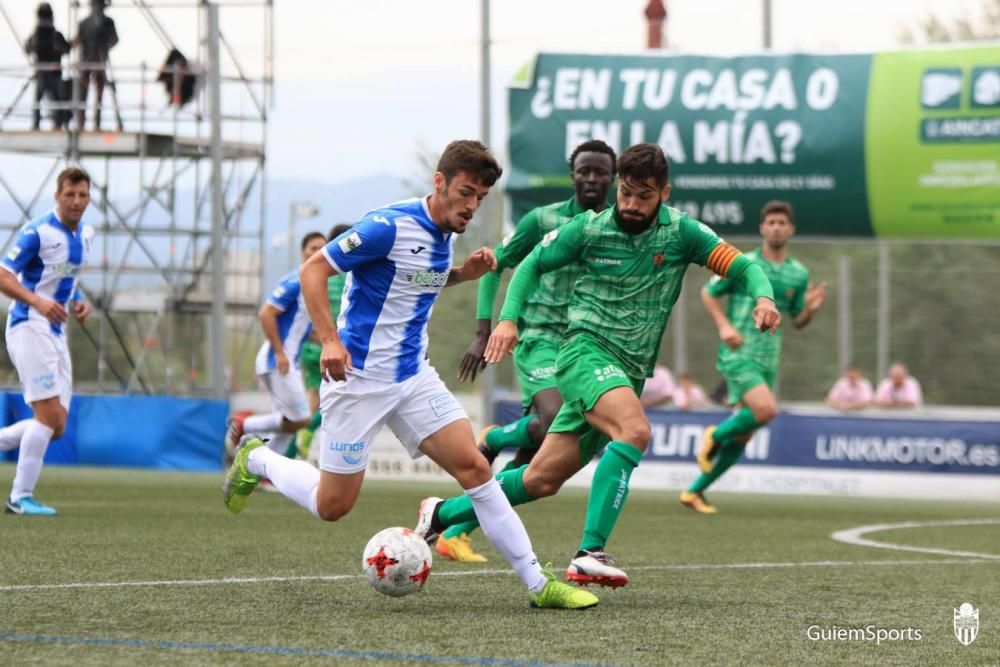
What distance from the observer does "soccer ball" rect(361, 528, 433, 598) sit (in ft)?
21.3

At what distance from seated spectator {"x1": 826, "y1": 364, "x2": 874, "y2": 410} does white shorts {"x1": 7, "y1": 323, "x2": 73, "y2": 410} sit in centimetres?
1133

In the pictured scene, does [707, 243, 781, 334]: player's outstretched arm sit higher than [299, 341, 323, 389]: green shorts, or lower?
higher

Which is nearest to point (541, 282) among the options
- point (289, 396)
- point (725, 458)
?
point (725, 458)

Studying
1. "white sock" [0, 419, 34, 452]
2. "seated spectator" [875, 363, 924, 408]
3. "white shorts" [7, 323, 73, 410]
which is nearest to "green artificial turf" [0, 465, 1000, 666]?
"white sock" [0, 419, 34, 452]

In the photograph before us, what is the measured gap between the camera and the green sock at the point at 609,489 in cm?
695

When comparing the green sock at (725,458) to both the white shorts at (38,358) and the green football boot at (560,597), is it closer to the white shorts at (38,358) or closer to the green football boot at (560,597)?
the white shorts at (38,358)

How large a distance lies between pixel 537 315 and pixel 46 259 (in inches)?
132

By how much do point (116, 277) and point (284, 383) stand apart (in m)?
8.17

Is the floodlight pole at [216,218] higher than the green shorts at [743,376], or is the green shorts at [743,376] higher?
the floodlight pole at [216,218]

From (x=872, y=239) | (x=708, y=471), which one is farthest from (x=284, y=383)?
(x=872, y=239)

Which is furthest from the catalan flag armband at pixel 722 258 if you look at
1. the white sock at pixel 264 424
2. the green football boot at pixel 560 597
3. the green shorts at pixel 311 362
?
the green shorts at pixel 311 362

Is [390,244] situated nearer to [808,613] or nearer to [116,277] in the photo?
[808,613]

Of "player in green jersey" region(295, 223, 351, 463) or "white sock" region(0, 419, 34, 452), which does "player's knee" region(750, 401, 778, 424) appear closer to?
"player in green jersey" region(295, 223, 351, 463)

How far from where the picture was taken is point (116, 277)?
A: 2158 centimetres
